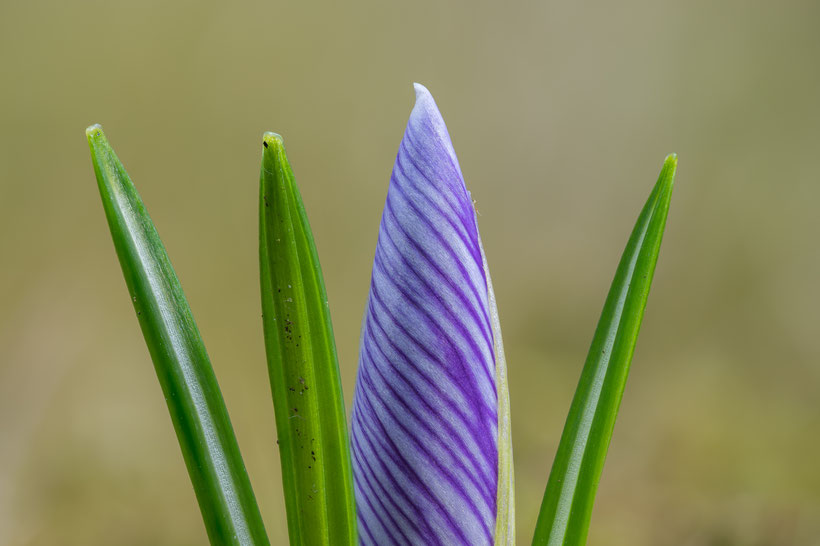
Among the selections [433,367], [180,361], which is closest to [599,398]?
[433,367]

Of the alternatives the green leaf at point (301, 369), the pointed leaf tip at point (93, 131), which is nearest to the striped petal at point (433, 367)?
the green leaf at point (301, 369)

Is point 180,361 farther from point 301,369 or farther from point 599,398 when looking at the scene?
point 599,398

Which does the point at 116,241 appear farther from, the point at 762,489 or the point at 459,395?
the point at 762,489

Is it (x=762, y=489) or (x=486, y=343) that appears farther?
(x=762, y=489)

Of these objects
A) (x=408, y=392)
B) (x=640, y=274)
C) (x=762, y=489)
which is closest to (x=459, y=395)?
(x=408, y=392)

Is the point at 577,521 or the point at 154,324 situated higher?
the point at 154,324

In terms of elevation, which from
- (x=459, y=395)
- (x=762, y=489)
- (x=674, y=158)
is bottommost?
(x=762, y=489)

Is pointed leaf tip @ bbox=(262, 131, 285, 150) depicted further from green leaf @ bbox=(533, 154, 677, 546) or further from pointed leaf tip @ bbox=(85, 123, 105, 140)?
green leaf @ bbox=(533, 154, 677, 546)
